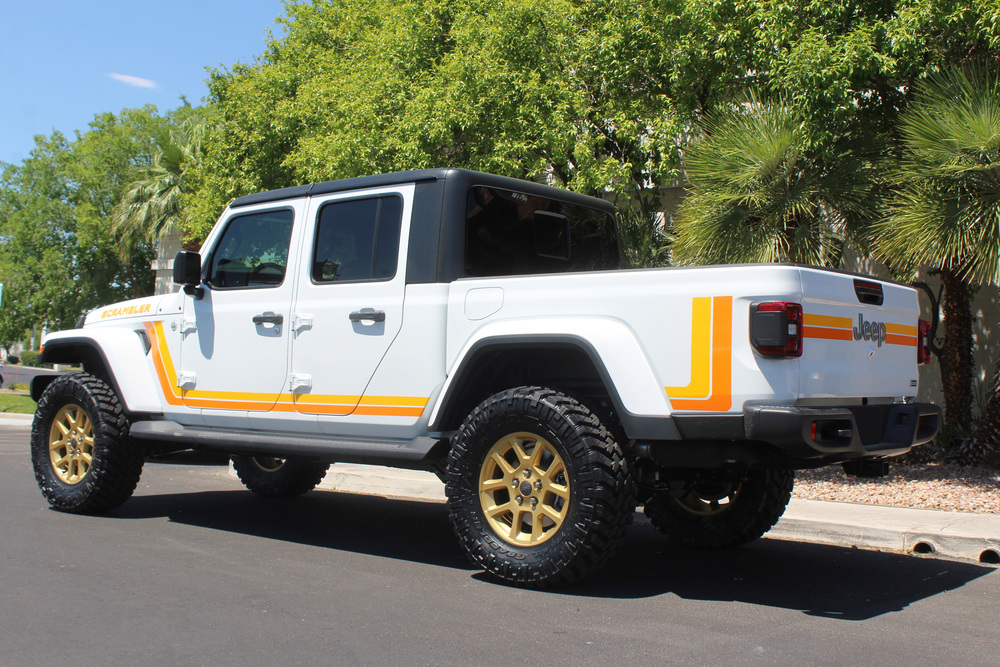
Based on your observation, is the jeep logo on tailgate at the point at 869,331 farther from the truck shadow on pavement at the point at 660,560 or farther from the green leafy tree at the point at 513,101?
the green leafy tree at the point at 513,101

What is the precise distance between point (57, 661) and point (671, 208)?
12.6 meters

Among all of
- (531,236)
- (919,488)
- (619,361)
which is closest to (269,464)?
(531,236)

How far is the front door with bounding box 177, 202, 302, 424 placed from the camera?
6121 millimetres

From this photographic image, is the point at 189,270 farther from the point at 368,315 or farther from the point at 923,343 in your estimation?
the point at 923,343

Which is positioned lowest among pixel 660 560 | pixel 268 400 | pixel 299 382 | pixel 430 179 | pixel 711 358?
pixel 660 560

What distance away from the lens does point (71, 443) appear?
23.6ft

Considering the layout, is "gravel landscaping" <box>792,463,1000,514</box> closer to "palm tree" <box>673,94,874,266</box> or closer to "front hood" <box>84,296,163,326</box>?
"palm tree" <box>673,94,874,266</box>

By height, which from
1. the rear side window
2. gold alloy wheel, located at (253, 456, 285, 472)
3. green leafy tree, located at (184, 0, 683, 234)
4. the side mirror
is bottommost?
gold alloy wheel, located at (253, 456, 285, 472)

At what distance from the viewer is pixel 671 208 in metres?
14.9

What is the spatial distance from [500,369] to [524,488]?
78cm

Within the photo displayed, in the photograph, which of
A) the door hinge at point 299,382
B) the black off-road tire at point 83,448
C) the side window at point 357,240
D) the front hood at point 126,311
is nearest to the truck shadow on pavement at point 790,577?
the door hinge at point 299,382

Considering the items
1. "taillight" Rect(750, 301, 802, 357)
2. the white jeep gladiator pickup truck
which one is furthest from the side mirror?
"taillight" Rect(750, 301, 802, 357)

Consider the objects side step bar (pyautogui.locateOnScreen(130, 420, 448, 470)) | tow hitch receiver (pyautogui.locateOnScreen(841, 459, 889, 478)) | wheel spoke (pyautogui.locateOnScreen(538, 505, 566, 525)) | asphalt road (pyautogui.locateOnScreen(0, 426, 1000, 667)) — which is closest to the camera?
asphalt road (pyautogui.locateOnScreen(0, 426, 1000, 667))

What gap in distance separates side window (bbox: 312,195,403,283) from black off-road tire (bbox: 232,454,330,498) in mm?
2645
